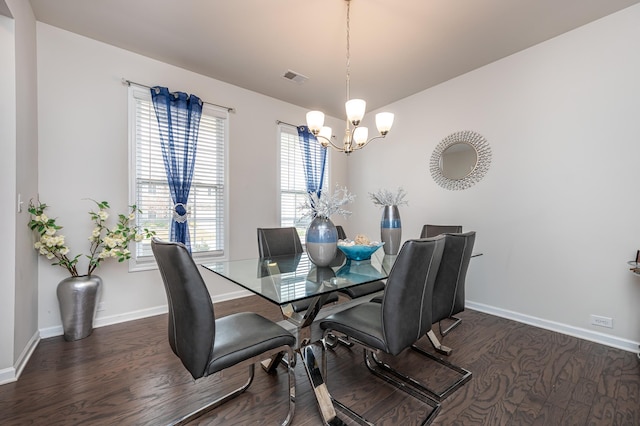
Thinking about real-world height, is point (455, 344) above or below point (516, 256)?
below

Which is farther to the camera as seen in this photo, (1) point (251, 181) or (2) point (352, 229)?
(2) point (352, 229)

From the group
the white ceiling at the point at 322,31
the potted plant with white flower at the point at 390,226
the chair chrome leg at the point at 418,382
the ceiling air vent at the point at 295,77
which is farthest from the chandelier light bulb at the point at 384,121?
the chair chrome leg at the point at 418,382

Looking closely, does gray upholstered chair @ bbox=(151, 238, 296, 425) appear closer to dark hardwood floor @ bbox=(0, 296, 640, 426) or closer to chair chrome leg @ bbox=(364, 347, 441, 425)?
dark hardwood floor @ bbox=(0, 296, 640, 426)

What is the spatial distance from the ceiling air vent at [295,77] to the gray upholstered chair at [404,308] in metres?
2.82

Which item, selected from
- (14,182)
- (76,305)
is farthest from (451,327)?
(14,182)

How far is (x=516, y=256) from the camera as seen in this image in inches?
122

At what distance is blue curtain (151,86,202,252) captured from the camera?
10.4ft

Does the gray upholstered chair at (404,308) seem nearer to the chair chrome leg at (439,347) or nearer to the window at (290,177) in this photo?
the chair chrome leg at (439,347)

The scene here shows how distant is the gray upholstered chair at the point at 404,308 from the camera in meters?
1.46

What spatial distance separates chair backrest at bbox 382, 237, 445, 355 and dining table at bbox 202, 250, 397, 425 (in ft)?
0.94

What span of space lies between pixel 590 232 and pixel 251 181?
3.82m

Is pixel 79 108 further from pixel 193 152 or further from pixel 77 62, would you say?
pixel 193 152

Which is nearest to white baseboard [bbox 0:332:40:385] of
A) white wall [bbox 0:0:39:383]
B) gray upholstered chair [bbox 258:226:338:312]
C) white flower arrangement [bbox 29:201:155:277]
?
white wall [bbox 0:0:39:383]

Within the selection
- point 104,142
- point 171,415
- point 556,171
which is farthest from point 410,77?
point 171,415
